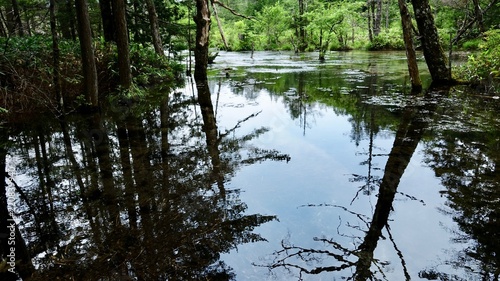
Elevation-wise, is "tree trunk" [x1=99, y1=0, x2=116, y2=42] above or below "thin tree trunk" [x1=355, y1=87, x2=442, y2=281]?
above

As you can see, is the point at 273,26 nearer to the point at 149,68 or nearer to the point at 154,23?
the point at 154,23

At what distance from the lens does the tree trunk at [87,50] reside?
295 inches

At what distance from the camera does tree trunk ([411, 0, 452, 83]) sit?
973 cm

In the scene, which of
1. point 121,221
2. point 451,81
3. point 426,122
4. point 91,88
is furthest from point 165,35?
point 121,221

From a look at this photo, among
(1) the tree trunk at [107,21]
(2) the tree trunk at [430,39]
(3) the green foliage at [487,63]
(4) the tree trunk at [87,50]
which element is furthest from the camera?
(1) the tree trunk at [107,21]

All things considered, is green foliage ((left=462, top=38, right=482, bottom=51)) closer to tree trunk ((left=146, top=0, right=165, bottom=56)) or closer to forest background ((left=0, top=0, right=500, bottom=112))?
forest background ((left=0, top=0, right=500, bottom=112))

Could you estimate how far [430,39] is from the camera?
9953 millimetres

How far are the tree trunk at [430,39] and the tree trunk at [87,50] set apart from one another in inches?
353

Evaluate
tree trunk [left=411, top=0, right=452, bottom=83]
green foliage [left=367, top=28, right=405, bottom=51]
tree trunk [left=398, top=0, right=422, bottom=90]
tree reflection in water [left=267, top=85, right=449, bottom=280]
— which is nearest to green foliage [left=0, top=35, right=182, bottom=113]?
tree reflection in water [left=267, top=85, right=449, bottom=280]

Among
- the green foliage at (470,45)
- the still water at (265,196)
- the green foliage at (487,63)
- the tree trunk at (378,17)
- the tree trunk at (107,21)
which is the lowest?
the still water at (265,196)

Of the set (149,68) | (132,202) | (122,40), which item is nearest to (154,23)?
(149,68)

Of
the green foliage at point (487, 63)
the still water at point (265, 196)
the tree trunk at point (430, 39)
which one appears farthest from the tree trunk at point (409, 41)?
the still water at point (265, 196)

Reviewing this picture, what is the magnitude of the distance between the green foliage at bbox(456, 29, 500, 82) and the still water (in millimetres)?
2208

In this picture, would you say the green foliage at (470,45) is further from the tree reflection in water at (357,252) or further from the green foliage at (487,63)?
the tree reflection in water at (357,252)
